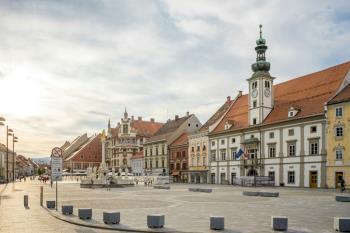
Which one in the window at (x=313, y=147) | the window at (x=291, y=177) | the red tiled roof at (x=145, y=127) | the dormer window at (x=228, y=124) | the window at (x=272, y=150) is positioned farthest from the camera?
the red tiled roof at (x=145, y=127)

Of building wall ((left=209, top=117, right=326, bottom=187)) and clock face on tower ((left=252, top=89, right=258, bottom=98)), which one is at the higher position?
clock face on tower ((left=252, top=89, right=258, bottom=98))

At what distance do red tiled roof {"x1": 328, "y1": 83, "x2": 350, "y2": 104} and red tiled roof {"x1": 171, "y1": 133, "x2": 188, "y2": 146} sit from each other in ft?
130

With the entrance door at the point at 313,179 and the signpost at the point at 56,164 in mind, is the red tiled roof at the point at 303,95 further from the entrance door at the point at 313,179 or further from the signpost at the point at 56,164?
the signpost at the point at 56,164

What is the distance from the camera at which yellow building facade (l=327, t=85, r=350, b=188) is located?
49906 millimetres

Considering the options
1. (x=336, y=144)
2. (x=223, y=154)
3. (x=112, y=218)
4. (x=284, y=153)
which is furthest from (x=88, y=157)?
(x=112, y=218)

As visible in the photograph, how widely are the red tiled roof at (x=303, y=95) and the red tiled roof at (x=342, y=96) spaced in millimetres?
978

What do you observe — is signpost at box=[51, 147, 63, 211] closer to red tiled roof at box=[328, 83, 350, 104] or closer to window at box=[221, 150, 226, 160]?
red tiled roof at box=[328, 83, 350, 104]

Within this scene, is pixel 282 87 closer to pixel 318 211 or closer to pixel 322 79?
pixel 322 79

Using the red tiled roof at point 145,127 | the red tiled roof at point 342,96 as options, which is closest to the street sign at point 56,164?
the red tiled roof at point 342,96

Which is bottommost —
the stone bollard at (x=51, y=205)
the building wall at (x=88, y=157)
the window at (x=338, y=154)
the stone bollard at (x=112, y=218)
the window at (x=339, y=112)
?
the building wall at (x=88, y=157)

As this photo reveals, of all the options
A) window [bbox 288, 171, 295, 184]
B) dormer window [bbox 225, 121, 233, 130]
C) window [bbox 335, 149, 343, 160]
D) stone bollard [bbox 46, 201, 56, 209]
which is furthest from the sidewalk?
dormer window [bbox 225, 121, 233, 130]

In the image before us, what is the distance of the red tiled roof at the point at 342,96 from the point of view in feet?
167

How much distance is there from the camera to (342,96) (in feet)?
171

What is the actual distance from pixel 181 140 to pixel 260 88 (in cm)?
3009
